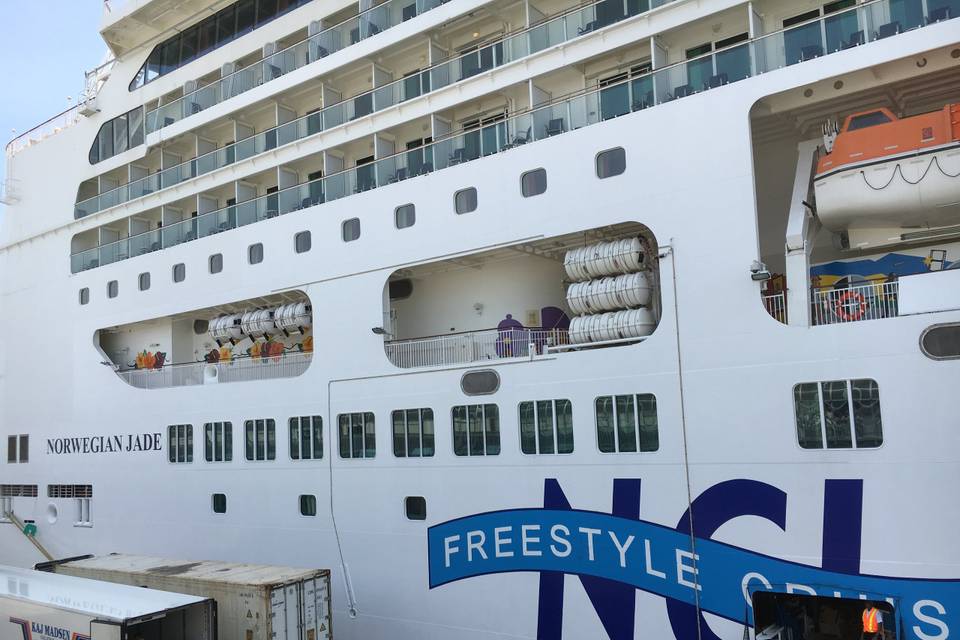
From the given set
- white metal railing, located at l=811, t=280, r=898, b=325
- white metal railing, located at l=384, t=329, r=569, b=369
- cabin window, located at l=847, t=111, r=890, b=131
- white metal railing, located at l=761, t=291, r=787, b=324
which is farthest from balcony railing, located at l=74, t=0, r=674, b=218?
white metal railing, located at l=811, t=280, r=898, b=325

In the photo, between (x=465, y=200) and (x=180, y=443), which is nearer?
(x=465, y=200)

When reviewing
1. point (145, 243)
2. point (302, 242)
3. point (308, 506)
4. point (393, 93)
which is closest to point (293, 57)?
point (393, 93)

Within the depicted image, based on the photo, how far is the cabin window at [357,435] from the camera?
13.0 metres

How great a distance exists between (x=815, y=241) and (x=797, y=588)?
4.77 m

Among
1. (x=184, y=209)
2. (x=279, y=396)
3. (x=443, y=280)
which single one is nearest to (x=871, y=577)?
(x=443, y=280)

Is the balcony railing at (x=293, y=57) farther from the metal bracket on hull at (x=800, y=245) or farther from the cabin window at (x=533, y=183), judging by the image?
the metal bracket on hull at (x=800, y=245)

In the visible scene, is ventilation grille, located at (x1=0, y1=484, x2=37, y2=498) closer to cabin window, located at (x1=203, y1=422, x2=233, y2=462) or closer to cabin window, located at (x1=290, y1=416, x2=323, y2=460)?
cabin window, located at (x1=203, y1=422, x2=233, y2=462)

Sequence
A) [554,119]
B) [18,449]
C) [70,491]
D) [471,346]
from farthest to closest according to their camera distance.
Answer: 1. [18,449]
2. [70,491]
3. [471,346]
4. [554,119]

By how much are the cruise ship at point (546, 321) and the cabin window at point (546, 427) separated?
4cm

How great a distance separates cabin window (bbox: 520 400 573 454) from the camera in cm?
1101

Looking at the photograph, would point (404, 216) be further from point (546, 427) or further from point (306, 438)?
point (546, 427)

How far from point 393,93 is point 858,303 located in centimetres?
847

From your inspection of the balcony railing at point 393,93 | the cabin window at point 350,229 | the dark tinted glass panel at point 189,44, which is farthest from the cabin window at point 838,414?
the dark tinted glass panel at point 189,44

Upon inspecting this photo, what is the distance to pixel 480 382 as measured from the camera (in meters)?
11.9
